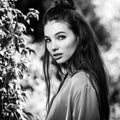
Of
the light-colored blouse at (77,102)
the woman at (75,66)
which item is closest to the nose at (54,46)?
the woman at (75,66)

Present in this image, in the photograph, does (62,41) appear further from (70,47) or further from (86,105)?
(86,105)

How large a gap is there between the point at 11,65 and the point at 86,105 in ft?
3.96

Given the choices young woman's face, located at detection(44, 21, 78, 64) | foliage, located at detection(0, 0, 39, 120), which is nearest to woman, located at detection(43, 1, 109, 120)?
young woman's face, located at detection(44, 21, 78, 64)

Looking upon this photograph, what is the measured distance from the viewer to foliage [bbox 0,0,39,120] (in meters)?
2.99

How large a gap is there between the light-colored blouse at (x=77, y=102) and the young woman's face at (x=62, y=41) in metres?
0.14

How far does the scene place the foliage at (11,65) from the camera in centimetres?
299

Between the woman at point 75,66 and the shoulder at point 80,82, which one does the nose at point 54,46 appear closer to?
the woman at point 75,66

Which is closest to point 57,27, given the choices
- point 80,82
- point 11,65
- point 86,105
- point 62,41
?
point 62,41

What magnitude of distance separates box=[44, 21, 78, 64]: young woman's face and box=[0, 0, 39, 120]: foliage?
2.83 ft

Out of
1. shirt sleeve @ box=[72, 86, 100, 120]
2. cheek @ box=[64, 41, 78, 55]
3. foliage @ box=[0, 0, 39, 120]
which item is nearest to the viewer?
shirt sleeve @ box=[72, 86, 100, 120]

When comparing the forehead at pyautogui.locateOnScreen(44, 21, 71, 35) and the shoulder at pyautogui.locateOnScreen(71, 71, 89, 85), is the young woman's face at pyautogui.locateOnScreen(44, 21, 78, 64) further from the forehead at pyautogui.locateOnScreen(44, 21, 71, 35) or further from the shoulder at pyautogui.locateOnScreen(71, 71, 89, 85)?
the shoulder at pyautogui.locateOnScreen(71, 71, 89, 85)

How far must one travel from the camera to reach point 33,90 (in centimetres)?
653

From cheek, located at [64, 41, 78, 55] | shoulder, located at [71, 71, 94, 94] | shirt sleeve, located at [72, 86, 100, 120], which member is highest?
cheek, located at [64, 41, 78, 55]

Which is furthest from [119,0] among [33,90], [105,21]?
[33,90]
